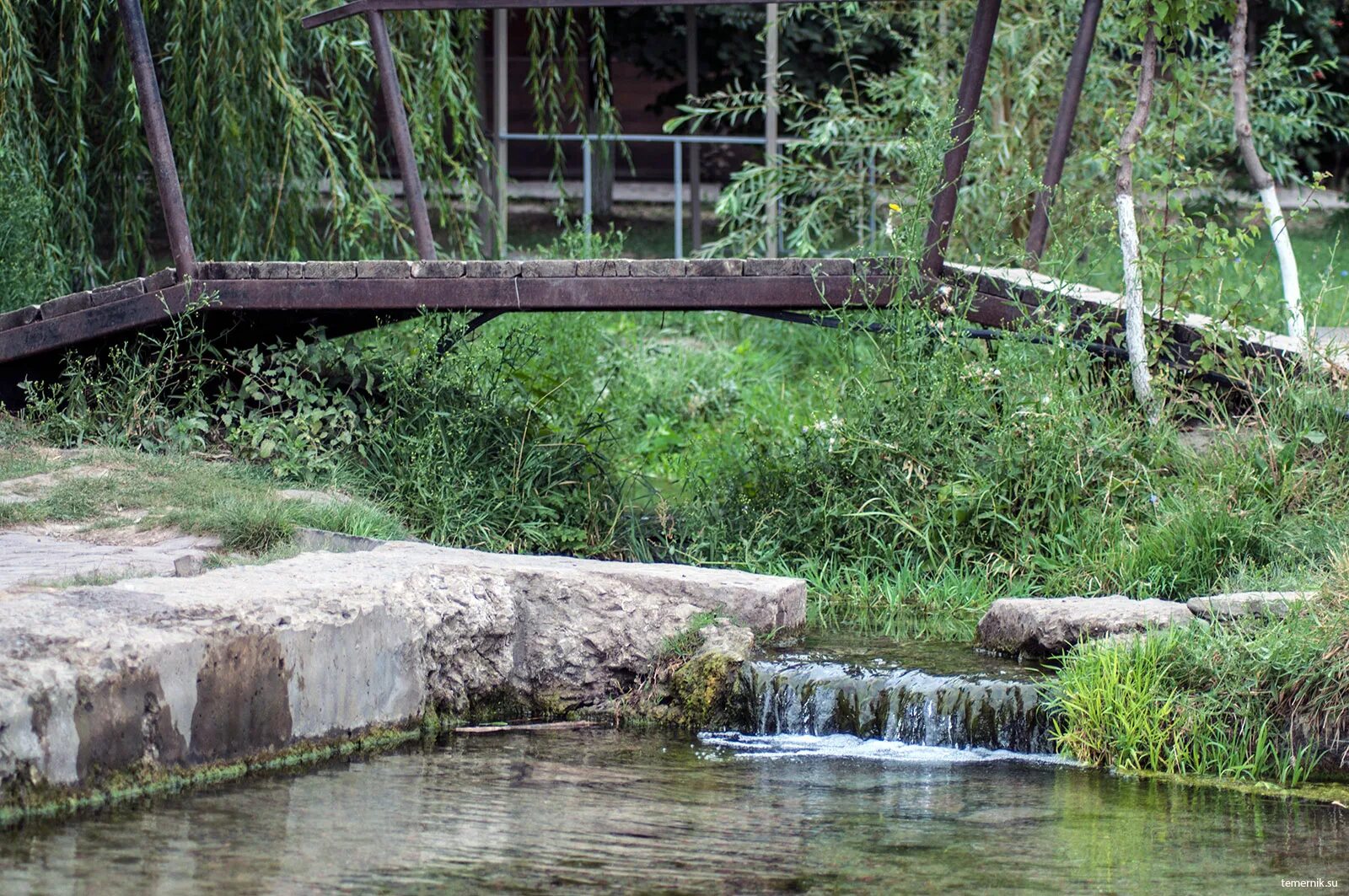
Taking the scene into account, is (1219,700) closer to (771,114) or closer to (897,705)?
(897,705)

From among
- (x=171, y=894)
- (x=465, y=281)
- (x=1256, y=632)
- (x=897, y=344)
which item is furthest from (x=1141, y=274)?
(x=171, y=894)

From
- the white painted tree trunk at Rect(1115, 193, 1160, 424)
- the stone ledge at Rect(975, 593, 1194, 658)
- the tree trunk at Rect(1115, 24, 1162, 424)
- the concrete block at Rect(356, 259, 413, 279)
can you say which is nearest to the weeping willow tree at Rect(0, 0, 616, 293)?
the concrete block at Rect(356, 259, 413, 279)

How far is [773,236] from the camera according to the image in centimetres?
1237

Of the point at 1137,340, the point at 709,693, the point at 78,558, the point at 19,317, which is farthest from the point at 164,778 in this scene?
the point at 1137,340

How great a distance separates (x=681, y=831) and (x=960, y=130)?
3887 millimetres

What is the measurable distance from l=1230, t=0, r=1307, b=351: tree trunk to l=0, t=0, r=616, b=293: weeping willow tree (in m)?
3.72

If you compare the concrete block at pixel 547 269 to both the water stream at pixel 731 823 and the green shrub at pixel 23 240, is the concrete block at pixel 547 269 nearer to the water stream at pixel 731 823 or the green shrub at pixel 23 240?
the water stream at pixel 731 823

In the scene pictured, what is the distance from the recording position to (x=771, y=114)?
1271 cm

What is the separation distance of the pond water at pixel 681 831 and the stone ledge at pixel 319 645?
196 millimetres

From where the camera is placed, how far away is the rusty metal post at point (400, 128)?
754 centimetres

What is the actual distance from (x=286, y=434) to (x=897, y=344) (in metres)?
2.72

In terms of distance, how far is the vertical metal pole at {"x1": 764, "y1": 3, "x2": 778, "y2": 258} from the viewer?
11367 mm

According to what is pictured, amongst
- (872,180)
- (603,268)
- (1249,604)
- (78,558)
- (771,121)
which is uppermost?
(771,121)

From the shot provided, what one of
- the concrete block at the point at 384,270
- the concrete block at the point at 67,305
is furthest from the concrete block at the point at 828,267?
the concrete block at the point at 67,305
